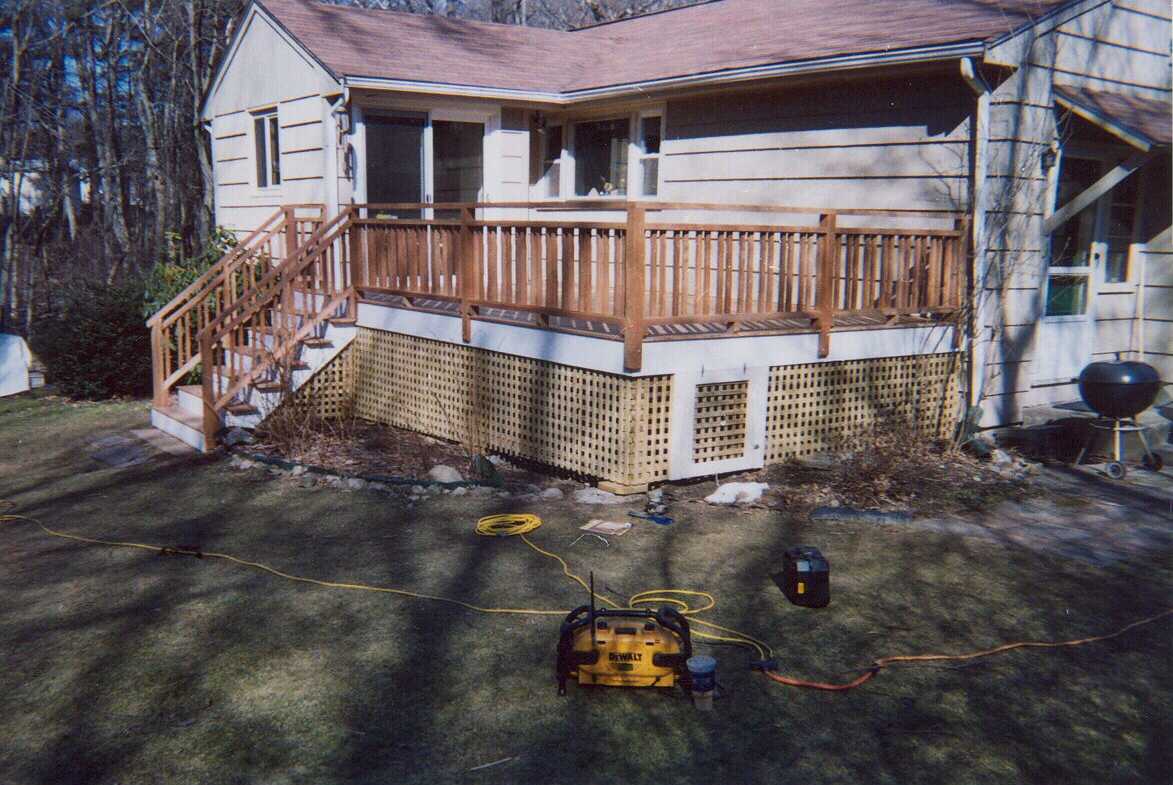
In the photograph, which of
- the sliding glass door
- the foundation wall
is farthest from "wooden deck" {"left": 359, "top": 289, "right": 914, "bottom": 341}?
the sliding glass door

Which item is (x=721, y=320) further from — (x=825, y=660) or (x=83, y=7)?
(x=83, y=7)

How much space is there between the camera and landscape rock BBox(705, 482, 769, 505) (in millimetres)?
7031

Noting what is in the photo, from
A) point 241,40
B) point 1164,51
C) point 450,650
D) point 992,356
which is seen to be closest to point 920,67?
point 992,356

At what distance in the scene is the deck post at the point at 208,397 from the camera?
8.34 m

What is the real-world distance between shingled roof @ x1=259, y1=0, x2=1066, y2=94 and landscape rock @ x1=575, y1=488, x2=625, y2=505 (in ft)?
14.5

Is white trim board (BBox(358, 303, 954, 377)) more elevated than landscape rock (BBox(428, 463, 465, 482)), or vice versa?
white trim board (BBox(358, 303, 954, 377))

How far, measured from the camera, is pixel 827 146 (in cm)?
920

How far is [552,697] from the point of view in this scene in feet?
13.3

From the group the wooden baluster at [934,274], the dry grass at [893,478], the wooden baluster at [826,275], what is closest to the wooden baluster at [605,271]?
the wooden baluster at [826,275]

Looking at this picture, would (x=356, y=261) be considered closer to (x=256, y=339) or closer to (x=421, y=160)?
(x=256, y=339)

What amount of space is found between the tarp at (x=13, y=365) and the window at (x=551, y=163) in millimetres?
6537

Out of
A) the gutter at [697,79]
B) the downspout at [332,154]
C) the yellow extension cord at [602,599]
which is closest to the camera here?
the yellow extension cord at [602,599]

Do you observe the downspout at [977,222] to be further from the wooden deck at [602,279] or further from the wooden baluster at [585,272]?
the wooden baluster at [585,272]

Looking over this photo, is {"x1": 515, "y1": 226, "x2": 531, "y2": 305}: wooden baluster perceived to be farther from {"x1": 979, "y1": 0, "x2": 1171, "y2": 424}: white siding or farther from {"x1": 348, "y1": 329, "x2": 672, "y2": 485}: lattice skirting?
{"x1": 979, "y1": 0, "x2": 1171, "y2": 424}: white siding
